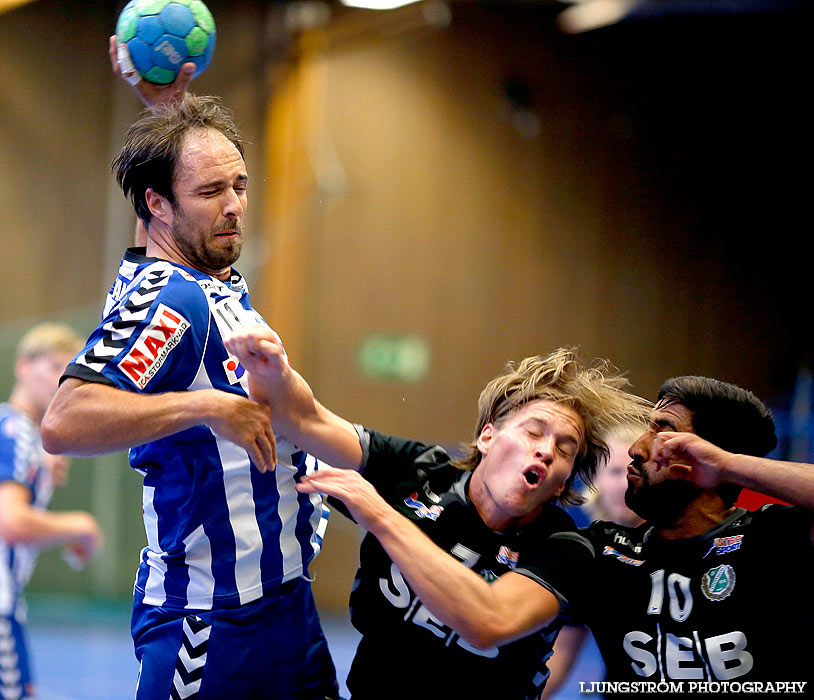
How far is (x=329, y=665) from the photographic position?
2824 mm

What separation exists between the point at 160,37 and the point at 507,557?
6.65 feet

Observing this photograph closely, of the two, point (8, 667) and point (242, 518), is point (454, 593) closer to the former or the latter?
point (242, 518)

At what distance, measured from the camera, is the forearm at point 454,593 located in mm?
2318

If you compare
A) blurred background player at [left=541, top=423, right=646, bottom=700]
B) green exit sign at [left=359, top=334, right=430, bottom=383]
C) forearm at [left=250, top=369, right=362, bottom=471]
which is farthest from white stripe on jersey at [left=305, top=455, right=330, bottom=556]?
green exit sign at [left=359, top=334, right=430, bottom=383]

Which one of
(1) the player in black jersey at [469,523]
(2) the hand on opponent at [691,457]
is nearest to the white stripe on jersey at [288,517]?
(1) the player in black jersey at [469,523]

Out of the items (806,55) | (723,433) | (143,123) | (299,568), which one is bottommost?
(299,568)

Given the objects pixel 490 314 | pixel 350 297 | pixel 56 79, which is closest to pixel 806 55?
pixel 490 314

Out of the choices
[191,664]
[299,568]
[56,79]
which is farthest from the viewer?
[56,79]

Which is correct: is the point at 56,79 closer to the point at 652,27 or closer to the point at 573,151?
the point at 573,151

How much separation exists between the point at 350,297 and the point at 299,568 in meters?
6.35

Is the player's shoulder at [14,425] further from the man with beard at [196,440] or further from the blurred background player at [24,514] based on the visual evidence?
the man with beard at [196,440]

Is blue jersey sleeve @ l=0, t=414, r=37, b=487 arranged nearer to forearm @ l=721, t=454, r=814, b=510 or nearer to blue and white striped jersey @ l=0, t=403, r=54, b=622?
blue and white striped jersey @ l=0, t=403, r=54, b=622

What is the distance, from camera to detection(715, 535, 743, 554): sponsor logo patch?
2686mm

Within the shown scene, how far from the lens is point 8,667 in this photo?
178 inches
